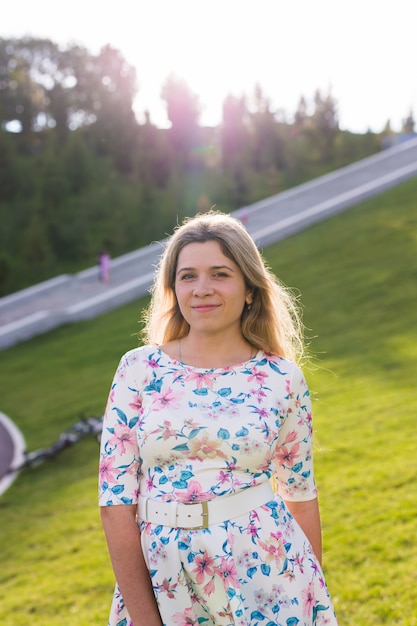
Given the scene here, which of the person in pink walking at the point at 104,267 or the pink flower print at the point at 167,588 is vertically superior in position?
the pink flower print at the point at 167,588

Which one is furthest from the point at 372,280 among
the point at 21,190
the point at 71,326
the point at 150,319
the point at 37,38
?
the point at 37,38

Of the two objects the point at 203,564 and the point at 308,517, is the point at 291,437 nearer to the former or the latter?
the point at 308,517

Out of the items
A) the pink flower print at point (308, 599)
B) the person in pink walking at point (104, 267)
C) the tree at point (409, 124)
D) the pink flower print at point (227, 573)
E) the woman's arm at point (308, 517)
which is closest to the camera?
the pink flower print at point (227, 573)


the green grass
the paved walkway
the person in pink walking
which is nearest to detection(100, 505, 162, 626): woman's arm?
the green grass

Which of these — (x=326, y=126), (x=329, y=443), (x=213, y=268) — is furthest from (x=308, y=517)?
(x=326, y=126)

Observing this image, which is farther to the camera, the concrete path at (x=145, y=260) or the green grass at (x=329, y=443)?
the concrete path at (x=145, y=260)

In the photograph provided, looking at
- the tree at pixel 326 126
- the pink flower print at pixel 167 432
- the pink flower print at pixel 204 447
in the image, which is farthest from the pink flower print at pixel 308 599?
the tree at pixel 326 126

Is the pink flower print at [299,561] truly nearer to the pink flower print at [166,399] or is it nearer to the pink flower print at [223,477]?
the pink flower print at [223,477]

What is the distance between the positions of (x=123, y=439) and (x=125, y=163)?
103 ft

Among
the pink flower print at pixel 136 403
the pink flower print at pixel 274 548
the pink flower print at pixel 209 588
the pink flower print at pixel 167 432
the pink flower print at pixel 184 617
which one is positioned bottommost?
the pink flower print at pixel 184 617

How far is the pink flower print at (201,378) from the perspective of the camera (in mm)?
2162

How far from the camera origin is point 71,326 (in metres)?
16.7

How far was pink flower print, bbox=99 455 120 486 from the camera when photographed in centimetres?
207

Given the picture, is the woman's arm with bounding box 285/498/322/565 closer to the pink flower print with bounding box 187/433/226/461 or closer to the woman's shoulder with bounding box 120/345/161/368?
the pink flower print with bounding box 187/433/226/461
